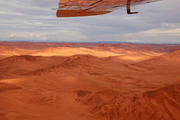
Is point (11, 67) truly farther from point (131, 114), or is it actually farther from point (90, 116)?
point (131, 114)

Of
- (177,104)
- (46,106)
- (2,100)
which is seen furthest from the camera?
(46,106)

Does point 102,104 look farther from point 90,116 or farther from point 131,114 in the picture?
point 131,114

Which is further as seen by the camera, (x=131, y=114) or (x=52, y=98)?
(x=52, y=98)

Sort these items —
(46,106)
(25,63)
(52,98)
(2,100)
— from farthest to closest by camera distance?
(25,63) → (52,98) → (46,106) → (2,100)

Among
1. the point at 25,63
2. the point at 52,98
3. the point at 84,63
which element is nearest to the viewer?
the point at 52,98

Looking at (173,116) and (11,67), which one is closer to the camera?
(173,116)

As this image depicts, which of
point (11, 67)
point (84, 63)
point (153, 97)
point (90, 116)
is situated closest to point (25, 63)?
point (11, 67)

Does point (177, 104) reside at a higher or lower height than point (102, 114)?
higher

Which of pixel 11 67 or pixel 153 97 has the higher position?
pixel 153 97

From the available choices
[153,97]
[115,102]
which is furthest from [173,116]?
[115,102]
